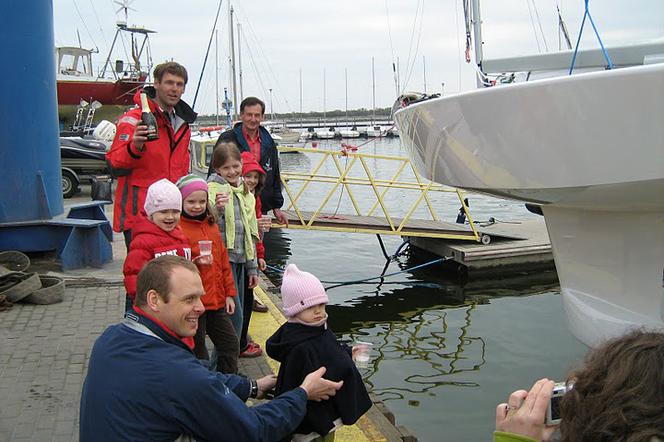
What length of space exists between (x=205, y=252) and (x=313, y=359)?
124 centimetres

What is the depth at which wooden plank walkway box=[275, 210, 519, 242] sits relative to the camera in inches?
409

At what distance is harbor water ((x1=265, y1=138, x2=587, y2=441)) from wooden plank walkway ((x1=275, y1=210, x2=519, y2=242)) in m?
0.65

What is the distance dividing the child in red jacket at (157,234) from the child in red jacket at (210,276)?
0.21m

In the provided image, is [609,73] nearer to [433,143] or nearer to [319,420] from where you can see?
[433,143]

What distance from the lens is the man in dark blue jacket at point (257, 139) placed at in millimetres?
5492

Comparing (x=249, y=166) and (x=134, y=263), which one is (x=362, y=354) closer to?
(x=134, y=263)

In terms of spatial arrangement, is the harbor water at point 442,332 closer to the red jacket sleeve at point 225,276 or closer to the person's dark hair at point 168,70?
the red jacket sleeve at point 225,276

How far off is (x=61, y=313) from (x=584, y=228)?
4.30m

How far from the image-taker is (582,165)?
2783 millimetres

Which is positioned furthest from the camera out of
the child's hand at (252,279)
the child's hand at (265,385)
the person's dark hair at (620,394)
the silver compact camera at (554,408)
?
the child's hand at (252,279)

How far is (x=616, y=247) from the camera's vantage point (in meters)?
3.44

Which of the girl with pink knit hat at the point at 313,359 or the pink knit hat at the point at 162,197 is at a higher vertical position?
the pink knit hat at the point at 162,197

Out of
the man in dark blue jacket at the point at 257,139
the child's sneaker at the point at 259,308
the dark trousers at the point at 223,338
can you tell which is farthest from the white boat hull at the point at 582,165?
the child's sneaker at the point at 259,308

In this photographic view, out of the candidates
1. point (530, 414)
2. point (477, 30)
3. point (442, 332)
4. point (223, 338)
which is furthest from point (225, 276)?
point (442, 332)
